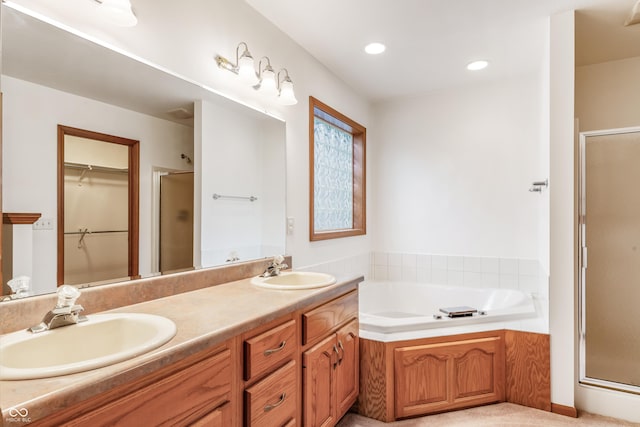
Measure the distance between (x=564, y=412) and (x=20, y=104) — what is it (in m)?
3.01

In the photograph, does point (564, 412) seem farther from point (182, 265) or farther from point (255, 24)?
point (255, 24)

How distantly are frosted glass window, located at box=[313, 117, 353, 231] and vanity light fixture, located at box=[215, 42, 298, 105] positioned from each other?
2.30 ft

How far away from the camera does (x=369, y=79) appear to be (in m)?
3.09

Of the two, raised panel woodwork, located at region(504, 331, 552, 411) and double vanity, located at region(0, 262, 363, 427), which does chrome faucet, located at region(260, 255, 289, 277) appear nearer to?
double vanity, located at region(0, 262, 363, 427)

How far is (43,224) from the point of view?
3.78ft

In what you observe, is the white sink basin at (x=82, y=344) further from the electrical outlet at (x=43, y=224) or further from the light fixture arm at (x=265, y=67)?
the light fixture arm at (x=265, y=67)

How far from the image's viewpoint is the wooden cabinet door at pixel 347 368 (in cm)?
185

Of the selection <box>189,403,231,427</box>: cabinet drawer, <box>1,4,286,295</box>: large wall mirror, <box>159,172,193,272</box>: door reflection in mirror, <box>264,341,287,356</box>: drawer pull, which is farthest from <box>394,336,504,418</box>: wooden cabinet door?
<box>159,172,193,272</box>: door reflection in mirror

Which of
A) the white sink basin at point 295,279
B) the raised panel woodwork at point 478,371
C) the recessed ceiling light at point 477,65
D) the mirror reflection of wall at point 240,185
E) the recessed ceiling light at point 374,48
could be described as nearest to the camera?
the mirror reflection of wall at point 240,185

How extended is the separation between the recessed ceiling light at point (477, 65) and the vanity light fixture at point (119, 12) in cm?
247

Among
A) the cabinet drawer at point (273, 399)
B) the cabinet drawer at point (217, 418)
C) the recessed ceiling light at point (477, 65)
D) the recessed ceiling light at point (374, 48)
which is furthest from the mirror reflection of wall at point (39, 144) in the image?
the recessed ceiling light at point (477, 65)

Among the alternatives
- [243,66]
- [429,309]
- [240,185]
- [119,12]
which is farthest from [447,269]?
[119,12]

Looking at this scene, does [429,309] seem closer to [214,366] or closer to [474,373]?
[474,373]

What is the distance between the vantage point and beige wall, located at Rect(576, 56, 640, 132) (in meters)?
2.68
